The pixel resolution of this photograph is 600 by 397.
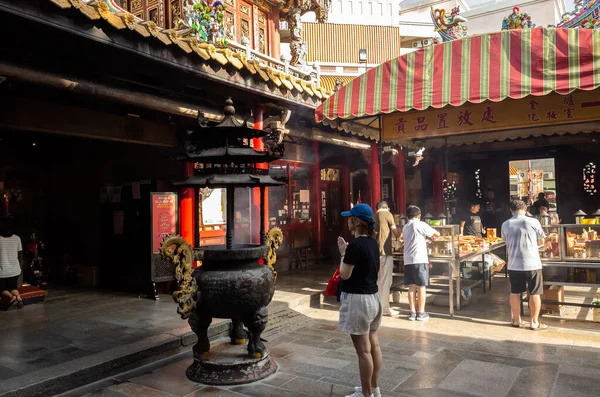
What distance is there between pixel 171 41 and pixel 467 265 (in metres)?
7.47

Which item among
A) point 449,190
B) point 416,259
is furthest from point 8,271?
point 449,190

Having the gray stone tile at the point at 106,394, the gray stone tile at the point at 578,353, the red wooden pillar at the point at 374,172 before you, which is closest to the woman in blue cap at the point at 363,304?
the gray stone tile at the point at 106,394

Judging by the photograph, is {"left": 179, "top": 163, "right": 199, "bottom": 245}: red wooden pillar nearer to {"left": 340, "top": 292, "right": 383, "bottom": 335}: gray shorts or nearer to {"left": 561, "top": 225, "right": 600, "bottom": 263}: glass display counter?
{"left": 340, "top": 292, "right": 383, "bottom": 335}: gray shorts

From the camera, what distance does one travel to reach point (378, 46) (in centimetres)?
2047

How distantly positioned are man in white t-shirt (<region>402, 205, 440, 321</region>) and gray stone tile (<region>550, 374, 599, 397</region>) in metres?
2.63

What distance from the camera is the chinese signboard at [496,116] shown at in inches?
268

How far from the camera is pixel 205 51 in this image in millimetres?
6137

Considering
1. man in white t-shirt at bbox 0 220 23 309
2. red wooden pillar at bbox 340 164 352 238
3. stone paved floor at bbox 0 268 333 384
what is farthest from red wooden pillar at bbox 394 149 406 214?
man in white t-shirt at bbox 0 220 23 309

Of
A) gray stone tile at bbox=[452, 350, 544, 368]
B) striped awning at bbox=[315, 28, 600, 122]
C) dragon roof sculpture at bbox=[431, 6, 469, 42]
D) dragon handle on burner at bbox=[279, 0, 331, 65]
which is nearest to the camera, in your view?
gray stone tile at bbox=[452, 350, 544, 368]

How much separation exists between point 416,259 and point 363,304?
138 inches

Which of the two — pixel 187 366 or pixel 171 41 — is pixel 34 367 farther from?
pixel 171 41

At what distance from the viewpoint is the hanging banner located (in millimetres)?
7887

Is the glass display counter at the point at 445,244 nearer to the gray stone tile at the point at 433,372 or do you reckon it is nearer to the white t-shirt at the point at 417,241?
the white t-shirt at the point at 417,241

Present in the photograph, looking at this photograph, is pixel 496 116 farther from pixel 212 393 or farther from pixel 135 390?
pixel 135 390
